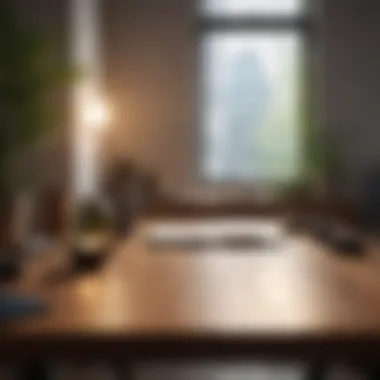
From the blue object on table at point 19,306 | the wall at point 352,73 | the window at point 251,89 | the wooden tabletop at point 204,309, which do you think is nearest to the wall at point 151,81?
the window at point 251,89

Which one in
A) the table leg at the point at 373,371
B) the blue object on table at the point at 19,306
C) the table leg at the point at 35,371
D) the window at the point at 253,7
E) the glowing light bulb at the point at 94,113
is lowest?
the table leg at the point at 373,371

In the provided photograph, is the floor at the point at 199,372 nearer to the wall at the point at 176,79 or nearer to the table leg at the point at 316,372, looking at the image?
the table leg at the point at 316,372

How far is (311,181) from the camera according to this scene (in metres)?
5.56

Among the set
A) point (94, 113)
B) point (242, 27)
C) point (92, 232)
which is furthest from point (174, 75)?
point (92, 232)

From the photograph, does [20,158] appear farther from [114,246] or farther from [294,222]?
[114,246]

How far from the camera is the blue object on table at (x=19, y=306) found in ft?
4.16

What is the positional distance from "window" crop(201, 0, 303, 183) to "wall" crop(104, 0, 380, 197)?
7.9 inches

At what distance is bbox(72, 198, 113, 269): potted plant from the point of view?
181 centimetres

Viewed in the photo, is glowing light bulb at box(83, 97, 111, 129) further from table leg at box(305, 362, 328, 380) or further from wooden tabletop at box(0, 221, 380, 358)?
wooden tabletop at box(0, 221, 380, 358)

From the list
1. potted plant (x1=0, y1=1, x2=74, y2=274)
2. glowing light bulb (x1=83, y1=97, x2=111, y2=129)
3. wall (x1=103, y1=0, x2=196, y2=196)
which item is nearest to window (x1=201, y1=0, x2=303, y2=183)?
wall (x1=103, y1=0, x2=196, y2=196)

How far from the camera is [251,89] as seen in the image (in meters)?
5.94

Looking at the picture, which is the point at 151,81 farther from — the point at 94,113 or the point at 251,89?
the point at 94,113

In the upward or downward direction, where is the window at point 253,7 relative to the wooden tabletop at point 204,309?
upward

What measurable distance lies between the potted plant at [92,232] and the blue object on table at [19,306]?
0.42 metres
